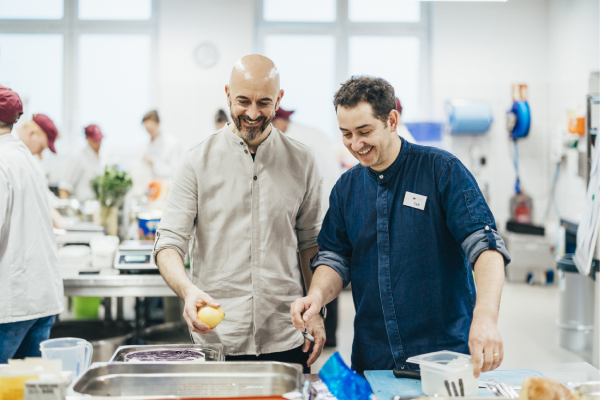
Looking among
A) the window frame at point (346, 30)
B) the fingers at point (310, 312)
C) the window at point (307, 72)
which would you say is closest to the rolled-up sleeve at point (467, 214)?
the fingers at point (310, 312)

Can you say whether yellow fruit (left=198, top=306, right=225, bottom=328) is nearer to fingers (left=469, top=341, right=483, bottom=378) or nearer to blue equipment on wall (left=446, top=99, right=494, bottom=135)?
fingers (left=469, top=341, right=483, bottom=378)

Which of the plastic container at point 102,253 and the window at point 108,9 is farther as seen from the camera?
the window at point 108,9

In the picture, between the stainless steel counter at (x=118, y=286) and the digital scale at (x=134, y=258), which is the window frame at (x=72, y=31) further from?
the stainless steel counter at (x=118, y=286)

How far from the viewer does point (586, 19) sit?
219 inches

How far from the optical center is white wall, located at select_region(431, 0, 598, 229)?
6602 millimetres

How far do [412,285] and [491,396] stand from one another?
42 cm

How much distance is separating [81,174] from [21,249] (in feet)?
10.5

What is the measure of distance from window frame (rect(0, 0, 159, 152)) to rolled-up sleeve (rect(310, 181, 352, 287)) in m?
5.93

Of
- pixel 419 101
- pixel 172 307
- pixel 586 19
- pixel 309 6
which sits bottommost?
pixel 172 307

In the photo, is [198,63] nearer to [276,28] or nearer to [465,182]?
[276,28]

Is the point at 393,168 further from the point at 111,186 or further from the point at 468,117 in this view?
the point at 468,117

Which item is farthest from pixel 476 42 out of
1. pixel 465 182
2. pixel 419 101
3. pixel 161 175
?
pixel 465 182

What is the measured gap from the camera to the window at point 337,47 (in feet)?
22.8

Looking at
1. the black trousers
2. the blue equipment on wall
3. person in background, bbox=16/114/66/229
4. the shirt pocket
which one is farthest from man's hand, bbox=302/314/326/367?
the blue equipment on wall
